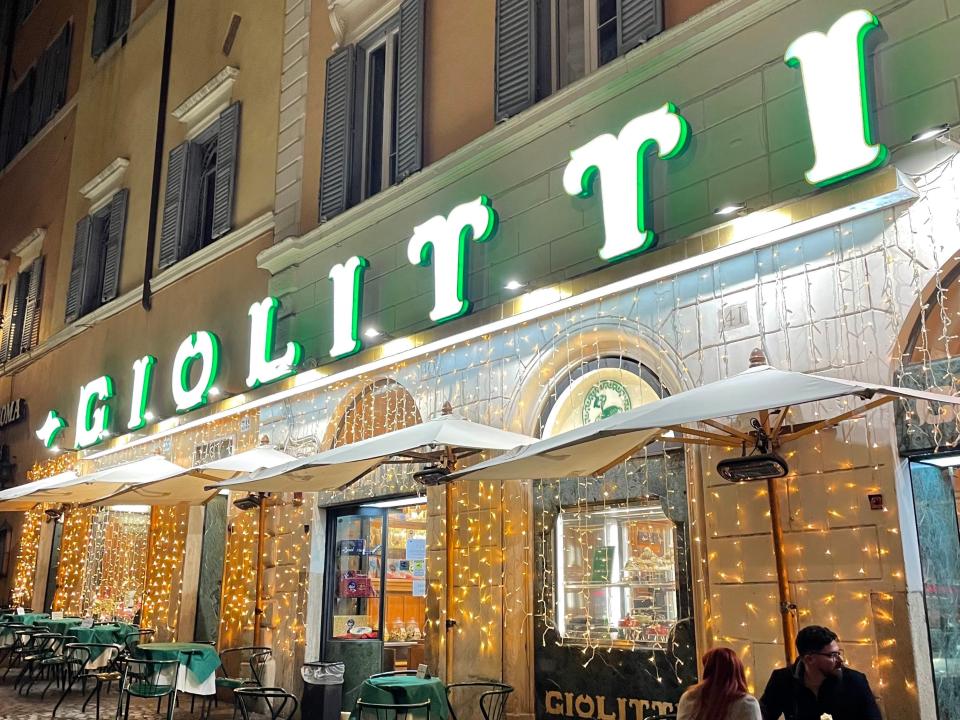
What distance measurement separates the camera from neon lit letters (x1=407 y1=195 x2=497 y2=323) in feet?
28.0

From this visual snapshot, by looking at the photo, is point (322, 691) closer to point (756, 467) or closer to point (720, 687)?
point (756, 467)

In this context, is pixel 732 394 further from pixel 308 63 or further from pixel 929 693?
pixel 308 63

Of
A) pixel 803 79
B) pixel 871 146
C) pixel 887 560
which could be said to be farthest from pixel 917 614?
pixel 803 79

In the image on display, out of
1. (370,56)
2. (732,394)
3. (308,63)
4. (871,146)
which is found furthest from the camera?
(308,63)

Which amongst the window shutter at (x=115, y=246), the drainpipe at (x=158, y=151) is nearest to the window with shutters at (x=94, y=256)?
the window shutter at (x=115, y=246)

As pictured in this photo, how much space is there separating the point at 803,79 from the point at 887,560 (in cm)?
312

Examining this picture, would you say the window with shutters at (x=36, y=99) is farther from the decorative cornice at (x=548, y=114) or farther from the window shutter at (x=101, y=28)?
the decorative cornice at (x=548, y=114)

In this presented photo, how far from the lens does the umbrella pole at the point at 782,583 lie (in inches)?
209

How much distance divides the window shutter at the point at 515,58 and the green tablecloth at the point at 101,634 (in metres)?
7.49

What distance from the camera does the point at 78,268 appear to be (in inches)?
691

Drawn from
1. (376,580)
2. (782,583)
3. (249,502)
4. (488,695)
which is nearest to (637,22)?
(782,583)

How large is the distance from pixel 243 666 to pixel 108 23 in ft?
45.1

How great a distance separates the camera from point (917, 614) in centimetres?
520

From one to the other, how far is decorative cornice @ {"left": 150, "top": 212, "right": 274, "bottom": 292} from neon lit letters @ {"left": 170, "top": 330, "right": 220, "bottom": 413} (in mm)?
1089
